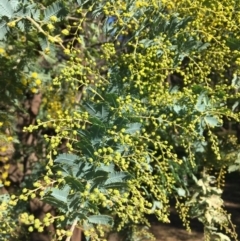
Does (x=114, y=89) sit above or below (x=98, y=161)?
above

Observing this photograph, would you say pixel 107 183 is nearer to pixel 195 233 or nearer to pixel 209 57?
pixel 209 57

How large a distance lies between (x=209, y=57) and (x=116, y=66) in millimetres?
300

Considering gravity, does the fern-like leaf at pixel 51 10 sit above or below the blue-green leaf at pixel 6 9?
above

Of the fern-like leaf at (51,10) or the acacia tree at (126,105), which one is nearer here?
the acacia tree at (126,105)

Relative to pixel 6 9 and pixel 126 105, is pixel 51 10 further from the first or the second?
pixel 126 105

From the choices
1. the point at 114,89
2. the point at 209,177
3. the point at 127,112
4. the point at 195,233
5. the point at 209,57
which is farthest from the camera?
the point at 195,233

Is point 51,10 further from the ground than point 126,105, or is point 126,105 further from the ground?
point 51,10

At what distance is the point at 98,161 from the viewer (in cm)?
131

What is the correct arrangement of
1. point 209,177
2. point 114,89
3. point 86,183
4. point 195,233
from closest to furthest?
point 86,183 < point 114,89 < point 209,177 < point 195,233

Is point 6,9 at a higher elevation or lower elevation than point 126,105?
higher

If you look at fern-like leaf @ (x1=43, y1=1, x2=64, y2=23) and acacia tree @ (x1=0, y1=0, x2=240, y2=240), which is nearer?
acacia tree @ (x1=0, y1=0, x2=240, y2=240)

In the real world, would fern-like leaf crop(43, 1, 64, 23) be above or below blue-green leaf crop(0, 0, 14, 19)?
above

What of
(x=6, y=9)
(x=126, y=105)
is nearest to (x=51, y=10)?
(x=6, y=9)

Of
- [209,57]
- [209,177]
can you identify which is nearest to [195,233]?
[209,177]
